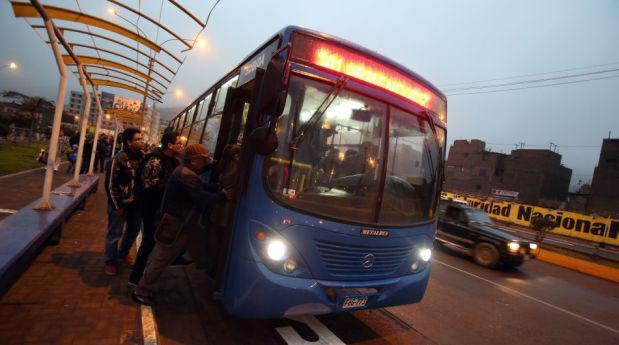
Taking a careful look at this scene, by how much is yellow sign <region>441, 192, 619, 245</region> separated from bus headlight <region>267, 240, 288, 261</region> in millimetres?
19116

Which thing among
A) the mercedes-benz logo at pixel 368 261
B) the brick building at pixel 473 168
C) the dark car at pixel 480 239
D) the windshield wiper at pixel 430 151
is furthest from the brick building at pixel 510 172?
the mercedes-benz logo at pixel 368 261

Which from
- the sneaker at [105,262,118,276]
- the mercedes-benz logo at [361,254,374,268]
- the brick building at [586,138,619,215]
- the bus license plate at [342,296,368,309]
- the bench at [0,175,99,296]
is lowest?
the sneaker at [105,262,118,276]

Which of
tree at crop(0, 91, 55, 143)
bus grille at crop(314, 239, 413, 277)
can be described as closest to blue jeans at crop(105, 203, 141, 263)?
bus grille at crop(314, 239, 413, 277)

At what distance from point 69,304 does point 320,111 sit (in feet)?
11.1

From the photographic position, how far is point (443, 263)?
9.74 m

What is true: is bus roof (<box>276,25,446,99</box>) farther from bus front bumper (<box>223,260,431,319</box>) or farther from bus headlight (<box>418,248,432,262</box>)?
bus front bumper (<box>223,260,431,319</box>)

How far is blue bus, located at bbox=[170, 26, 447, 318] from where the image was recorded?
323 cm

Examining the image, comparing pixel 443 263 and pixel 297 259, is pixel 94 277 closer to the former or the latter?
pixel 297 259

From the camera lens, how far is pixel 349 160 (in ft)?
12.1

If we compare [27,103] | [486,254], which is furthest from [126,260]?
[27,103]

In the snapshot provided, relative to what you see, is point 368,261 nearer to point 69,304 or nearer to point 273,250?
point 273,250

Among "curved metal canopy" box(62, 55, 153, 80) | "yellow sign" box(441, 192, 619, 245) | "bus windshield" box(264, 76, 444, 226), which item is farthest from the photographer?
"yellow sign" box(441, 192, 619, 245)

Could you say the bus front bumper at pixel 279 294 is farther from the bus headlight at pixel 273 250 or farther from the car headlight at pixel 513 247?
the car headlight at pixel 513 247

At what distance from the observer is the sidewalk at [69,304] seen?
3.22 m
